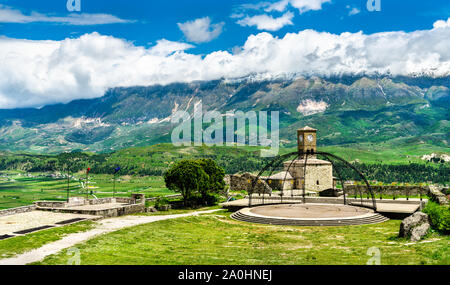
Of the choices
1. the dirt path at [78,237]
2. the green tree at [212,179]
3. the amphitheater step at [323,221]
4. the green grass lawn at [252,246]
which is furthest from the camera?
the green tree at [212,179]

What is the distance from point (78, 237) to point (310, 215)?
2547 cm

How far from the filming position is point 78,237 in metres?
36.9

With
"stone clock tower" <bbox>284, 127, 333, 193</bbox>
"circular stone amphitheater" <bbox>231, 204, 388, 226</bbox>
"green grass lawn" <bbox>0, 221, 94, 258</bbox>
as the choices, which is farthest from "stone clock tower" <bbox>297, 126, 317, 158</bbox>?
"green grass lawn" <bbox>0, 221, 94, 258</bbox>

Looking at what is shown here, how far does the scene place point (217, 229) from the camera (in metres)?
44.1

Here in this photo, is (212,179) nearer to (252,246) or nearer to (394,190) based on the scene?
(394,190)

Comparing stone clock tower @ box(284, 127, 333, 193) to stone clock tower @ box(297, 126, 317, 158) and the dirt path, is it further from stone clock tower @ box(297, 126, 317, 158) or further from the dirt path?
the dirt path

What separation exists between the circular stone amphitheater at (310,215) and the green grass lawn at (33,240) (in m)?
18.4

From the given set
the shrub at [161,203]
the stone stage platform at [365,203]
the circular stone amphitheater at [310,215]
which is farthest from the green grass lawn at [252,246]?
the shrub at [161,203]

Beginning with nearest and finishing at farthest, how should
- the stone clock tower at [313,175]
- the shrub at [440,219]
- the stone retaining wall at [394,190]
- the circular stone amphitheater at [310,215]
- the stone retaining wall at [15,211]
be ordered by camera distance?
the shrub at [440,219]
the circular stone amphitheater at [310,215]
the stone retaining wall at [15,211]
the stone retaining wall at [394,190]
the stone clock tower at [313,175]

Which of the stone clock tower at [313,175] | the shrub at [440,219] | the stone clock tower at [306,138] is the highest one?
the stone clock tower at [306,138]

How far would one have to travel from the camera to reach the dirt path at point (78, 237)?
28.3 meters

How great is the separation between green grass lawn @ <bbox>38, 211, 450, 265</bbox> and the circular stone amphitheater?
Answer: 1879 millimetres

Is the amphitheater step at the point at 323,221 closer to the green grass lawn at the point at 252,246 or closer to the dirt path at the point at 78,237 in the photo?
the green grass lawn at the point at 252,246
